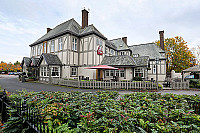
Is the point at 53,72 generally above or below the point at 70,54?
below

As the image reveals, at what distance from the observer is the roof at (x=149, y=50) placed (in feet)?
90.6

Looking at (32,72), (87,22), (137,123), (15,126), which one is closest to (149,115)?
(137,123)

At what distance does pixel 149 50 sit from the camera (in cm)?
3000

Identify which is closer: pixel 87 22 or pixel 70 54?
pixel 70 54

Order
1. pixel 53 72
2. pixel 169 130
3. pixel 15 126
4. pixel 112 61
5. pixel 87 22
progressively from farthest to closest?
1. pixel 87 22
2. pixel 112 61
3. pixel 53 72
4. pixel 15 126
5. pixel 169 130

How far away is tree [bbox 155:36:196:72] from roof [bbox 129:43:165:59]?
392cm

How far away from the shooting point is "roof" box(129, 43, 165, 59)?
90.6 ft

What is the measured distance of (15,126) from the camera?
2602mm

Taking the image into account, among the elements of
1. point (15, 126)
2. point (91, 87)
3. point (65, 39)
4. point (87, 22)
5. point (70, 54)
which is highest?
point (87, 22)

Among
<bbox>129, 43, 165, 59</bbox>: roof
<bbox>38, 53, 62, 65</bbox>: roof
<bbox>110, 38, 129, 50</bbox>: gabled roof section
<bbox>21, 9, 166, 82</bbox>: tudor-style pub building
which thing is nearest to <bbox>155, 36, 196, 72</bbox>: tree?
<bbox>129, 43, 165, 59</bbox>: roof

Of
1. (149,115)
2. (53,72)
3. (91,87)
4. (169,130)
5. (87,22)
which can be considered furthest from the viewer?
(87,22)

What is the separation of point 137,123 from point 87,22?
74.0 feet

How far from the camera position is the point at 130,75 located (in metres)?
18.1

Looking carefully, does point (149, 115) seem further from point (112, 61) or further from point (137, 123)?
point (112, 61)
